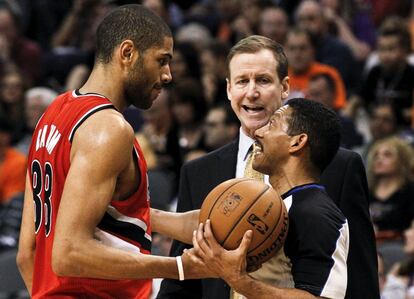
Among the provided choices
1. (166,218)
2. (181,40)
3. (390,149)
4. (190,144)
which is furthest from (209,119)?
(166,218)

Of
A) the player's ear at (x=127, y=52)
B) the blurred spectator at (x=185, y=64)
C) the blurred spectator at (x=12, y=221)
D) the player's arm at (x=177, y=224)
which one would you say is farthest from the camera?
the blurred spectator at (x=185, y=64)

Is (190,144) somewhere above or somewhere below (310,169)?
below

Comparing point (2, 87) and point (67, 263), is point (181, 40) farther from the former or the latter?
point (67, 263)

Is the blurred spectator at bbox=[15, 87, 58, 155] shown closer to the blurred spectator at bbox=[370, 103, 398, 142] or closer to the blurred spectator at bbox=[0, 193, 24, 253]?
the blurred spectator at bbox=[0, 193, 24, 253]

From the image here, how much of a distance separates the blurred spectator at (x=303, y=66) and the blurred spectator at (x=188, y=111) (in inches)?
36.3

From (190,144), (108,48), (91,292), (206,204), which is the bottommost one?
(190,144)

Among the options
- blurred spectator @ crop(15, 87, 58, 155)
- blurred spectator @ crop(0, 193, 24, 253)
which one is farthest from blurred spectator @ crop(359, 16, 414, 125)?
blurred spectator @ crop(0, 193, 24, 253)

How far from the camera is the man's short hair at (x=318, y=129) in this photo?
3.93m

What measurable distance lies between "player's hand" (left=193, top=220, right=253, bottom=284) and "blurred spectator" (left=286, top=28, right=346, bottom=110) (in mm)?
5998

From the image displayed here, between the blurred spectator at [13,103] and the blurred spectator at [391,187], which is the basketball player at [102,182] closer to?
the blurred spectator at [391,187]

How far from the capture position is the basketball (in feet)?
12.0

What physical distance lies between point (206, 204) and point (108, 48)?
2.49 ft

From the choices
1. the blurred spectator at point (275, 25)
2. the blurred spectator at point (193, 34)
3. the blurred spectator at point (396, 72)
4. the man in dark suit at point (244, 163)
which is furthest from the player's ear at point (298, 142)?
the blurred spectator at point (193, 34)

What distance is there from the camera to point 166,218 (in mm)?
4547
